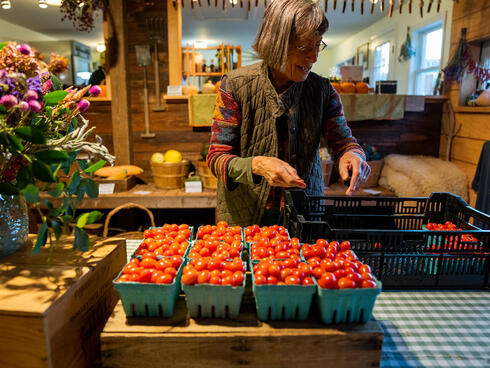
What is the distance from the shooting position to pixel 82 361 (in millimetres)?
866

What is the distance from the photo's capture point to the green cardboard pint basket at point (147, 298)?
2.68 ft

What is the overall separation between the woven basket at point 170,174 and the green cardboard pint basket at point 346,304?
2798 millimetres

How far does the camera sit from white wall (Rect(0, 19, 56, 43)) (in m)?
7.50

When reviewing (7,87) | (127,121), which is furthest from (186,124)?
(7,87)

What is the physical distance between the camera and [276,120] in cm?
146

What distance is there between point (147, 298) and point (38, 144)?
1.34 feet

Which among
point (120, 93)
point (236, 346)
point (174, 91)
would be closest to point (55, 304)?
point (236, 346)

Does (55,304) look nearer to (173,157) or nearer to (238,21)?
(173,157)

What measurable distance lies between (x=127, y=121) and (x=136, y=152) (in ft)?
1.08

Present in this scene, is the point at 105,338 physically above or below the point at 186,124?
below

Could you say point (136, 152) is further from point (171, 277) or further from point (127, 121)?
point (171, 277)

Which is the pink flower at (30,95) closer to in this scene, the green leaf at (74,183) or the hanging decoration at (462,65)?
the green leaf at (74,183)

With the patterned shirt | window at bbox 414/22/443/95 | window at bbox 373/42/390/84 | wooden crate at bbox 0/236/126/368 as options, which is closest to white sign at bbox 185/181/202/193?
the patterned shirt

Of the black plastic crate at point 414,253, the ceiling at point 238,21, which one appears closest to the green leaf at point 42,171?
the black plastic crate at point 414,253
